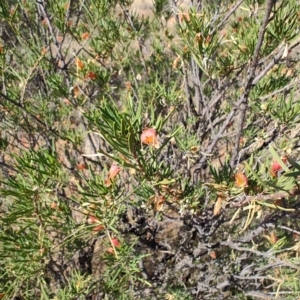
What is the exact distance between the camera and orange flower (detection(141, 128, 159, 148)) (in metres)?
0.53

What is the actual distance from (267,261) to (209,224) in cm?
36

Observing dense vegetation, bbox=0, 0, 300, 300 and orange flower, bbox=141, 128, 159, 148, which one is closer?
orange flower, bbox=141, 128, 159, 148

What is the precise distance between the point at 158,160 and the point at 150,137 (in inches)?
32.2

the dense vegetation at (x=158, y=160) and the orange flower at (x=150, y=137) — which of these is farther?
the dense vegetation at (x=158, y=160)

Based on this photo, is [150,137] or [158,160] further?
[158,160]

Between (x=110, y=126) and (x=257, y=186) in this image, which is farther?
(x=257, y=186)

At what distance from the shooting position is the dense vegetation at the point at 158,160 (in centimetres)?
66

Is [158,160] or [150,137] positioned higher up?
[158,160]

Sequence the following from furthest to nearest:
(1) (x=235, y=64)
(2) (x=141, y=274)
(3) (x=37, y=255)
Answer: (2) (x=141, y=274) → (1) (x=235, y=64) → (3) (x=37, y=255)

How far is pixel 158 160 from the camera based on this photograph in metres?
1.35

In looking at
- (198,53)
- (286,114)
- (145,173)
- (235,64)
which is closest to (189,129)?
(235,64)

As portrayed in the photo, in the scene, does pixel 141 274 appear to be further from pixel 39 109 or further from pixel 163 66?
pixel 163 66

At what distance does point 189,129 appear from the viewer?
Answer: 4.28 ft

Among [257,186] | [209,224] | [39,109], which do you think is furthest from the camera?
[39,109]
